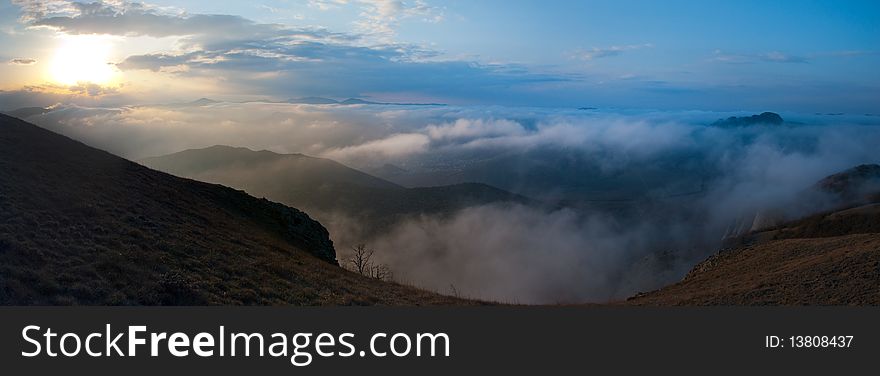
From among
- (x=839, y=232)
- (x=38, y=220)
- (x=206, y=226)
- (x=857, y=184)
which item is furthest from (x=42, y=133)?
(x=857, y=184)

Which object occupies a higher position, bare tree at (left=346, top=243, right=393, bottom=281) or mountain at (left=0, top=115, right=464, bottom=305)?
mountain at (left=0, top=115, right=464, bottom=305)

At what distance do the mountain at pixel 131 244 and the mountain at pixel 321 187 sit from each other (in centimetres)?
8847

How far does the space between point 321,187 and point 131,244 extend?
12239 centimetres

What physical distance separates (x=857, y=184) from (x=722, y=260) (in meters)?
101

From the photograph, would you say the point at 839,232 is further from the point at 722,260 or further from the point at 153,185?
the point at 153,185

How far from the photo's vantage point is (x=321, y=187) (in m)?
137

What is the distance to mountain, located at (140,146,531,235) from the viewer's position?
125625 millimetres

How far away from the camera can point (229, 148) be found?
191m

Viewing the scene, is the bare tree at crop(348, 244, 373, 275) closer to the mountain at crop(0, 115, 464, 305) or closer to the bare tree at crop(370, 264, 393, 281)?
the bare tree at crop(370, 264, 393, 281)

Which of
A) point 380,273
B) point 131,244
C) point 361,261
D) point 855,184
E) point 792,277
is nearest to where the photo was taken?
point 131,244

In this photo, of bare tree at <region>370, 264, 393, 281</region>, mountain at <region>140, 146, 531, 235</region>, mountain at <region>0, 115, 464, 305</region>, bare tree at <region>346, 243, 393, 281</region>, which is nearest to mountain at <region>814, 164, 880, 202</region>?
bare tree at <region>370, 264, 393, 281</region>

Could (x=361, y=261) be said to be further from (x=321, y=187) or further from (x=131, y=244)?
(x=321, y=187)

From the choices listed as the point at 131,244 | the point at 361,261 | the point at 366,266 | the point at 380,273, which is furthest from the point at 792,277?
the point at 366,266

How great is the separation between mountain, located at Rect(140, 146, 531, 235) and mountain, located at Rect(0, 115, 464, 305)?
290 feet
